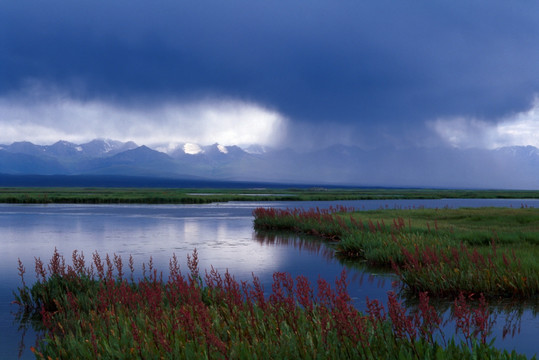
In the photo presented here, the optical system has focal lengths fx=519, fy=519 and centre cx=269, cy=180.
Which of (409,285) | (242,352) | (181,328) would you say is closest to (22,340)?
(181,328)

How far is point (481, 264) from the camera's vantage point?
17016mm

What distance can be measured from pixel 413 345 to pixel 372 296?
8815mm

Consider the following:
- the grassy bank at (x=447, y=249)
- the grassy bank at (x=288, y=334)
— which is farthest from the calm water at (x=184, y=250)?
the grassy bank at (x=288, y=334)

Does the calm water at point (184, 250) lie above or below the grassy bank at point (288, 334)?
below

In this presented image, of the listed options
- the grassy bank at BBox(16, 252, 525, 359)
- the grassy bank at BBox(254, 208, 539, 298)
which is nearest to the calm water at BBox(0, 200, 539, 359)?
the grassy bank at BBox(254, 208, 539, 298)

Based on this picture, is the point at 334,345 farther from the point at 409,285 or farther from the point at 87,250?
the point at 87,250

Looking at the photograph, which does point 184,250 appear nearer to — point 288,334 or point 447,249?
point 447,249

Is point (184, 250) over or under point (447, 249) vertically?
under

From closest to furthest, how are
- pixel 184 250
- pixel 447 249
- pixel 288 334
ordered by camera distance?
1. pixel 288 334
2. pixel 447 249
3. pixel 184 250

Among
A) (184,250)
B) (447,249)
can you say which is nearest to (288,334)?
(447,249)

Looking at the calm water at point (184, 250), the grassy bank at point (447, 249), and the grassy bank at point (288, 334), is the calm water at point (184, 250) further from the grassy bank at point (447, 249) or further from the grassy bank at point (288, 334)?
the grassy bank at point (288, 334)

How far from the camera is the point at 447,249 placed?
21375 mm

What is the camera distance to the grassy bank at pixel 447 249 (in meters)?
15.8

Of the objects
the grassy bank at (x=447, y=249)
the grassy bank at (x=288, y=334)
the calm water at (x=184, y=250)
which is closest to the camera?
the grassy bank at (x=288, y=334)
